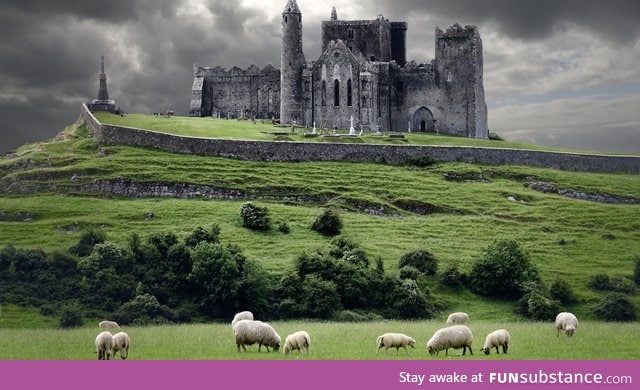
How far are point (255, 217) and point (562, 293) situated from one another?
26450 mm

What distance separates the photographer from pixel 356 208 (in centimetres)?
9544

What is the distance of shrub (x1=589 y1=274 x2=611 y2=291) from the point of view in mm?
77625

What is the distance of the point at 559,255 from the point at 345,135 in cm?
3690

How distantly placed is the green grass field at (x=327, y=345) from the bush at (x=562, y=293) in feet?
64.0

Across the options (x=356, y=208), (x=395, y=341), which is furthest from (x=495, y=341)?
(x=356, y=208)

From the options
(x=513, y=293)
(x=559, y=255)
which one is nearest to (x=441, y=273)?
(x=513, y=293)

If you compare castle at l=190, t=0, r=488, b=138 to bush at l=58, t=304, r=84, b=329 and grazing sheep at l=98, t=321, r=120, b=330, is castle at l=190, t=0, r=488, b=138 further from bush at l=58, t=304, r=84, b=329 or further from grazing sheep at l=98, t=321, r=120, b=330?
grazing sheep at l=98, t=321, r=120, b=330

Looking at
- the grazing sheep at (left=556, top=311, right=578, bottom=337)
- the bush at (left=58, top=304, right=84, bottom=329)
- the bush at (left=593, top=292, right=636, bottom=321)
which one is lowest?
the bush at (left=593, top=292, right=636, bottom=321)

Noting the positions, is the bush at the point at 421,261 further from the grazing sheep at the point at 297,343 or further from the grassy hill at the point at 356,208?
the grazing sheep at the point at 297,343

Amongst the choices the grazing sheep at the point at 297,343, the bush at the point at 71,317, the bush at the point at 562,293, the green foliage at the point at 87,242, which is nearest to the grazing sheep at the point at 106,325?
the bush at the point at 71,317

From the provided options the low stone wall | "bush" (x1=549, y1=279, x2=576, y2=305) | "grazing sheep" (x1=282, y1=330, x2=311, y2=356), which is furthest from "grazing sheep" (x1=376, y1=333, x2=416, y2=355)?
the low stone wall

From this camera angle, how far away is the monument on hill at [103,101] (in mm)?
130625

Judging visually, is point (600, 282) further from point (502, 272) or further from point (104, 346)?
point (104, 346)

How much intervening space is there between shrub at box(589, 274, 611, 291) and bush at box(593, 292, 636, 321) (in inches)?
158
